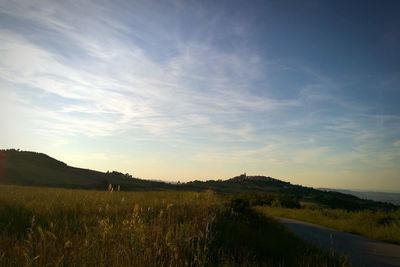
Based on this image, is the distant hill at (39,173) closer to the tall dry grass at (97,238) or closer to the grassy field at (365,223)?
the grassy field at (365,223)

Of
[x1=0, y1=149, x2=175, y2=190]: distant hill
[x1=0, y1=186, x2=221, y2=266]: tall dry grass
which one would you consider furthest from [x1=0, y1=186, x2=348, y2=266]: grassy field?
[x1=0, y1=149, x2=175, y2=190]: distant hill

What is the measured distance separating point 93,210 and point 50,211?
1159 millimetres

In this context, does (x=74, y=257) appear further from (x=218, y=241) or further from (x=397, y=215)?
(x=397, y=215)

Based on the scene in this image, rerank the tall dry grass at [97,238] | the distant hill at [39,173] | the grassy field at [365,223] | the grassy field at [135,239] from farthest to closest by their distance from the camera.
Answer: the distant hill at [39,173] → the grassy field at [365,223] → the grassy field at [135,239] → the tall dry grass at [97,238]

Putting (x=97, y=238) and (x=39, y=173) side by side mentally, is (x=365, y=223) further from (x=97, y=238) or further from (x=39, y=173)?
(x=39, y=173)

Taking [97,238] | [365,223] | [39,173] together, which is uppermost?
[39,173]

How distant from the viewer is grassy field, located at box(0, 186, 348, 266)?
6199mm

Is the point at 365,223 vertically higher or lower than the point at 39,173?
lower

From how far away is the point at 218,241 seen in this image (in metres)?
9.45

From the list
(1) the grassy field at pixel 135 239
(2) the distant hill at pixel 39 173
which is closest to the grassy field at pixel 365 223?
(1) the grassy field at pixel 135 239

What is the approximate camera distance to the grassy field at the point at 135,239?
620 cm

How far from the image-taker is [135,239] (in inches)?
283

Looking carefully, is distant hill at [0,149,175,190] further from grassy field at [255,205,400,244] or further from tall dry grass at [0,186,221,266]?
tall dry grass at [0,186,221,266]

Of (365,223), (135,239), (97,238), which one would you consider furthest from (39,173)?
(135,239)
